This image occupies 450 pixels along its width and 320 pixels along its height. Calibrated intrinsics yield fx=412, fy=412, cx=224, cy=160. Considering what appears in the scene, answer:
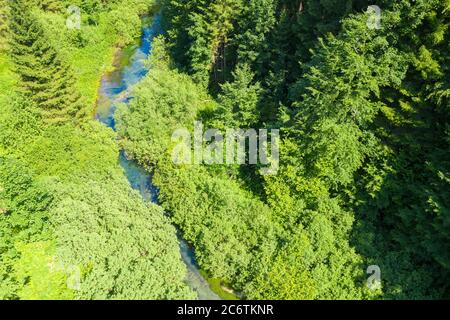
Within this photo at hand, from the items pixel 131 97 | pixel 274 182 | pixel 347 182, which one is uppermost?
pixel 347 182

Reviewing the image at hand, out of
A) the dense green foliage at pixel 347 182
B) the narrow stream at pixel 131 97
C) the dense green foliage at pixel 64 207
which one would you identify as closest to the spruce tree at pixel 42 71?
the dense green foliage at pixel 64 207

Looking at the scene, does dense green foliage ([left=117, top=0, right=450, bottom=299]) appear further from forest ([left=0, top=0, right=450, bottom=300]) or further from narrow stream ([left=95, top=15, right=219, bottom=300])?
narrow stream ([left=95, top=15, right=219, bottom=300])

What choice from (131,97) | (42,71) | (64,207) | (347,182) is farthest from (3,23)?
(347,182)

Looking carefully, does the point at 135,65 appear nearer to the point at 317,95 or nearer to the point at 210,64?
the point at 210,64

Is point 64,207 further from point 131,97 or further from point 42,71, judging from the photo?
point 131,97

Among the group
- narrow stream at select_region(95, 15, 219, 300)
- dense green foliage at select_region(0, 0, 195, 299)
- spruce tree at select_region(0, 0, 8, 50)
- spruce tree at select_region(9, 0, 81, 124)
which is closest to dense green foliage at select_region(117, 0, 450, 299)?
narrow stream at select_region(95, 15, 219, 300)
